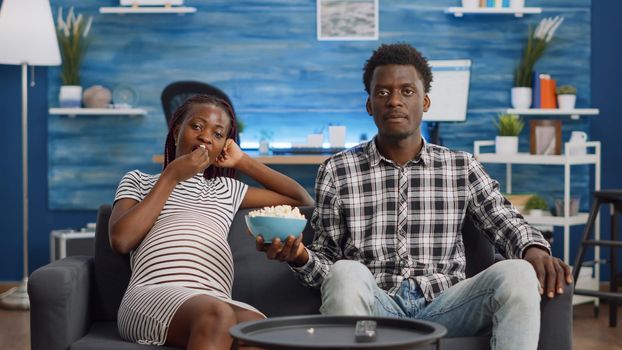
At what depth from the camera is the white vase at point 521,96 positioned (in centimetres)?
562

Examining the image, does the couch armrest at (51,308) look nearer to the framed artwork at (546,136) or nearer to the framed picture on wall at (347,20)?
the framed artwork at (546,136)

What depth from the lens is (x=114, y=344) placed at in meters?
2.50

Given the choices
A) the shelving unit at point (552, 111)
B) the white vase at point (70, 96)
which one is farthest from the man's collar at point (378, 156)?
the white vase at point (70, 96)

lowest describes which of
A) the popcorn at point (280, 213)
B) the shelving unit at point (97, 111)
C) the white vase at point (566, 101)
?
the popcorn at point (280, 213)

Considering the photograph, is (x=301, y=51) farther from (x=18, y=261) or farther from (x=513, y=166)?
(x=18, y=261)

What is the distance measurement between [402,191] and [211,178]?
1.94 feet

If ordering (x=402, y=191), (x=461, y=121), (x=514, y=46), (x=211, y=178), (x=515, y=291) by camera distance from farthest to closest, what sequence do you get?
(x=514, y=46)
(x=461, y=121)
(x=211, y=178)
(x=402, y=191)
(x=515, y=291)

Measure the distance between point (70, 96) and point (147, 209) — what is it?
10.5ft

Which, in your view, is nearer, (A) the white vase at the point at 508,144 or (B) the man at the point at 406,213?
(B) the man at the point at 406,213

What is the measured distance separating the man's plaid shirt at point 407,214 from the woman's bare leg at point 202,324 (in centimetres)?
39

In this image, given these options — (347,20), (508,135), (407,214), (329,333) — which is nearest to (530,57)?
(508,135)

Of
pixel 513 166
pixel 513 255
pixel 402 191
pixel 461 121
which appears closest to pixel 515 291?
pixel 513 255

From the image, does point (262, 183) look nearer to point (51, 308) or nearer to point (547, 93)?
point (51, 308)

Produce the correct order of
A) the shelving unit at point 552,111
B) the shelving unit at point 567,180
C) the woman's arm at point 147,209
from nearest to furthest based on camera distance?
the woman's arm at point 147,209
the shelving unit at point 567,180
the shelving unit at point 552,111
